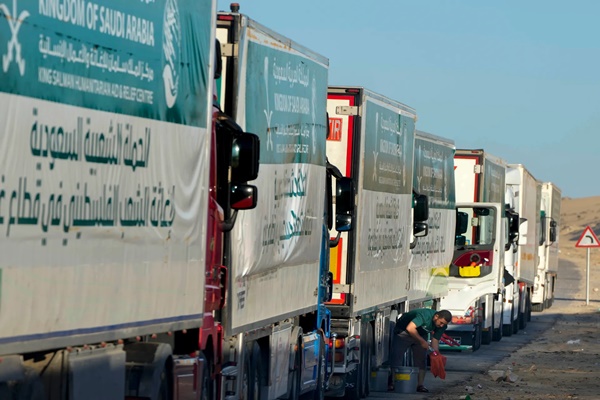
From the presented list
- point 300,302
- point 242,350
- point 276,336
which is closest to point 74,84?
point 242,350

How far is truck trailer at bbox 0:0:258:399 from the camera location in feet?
24.1

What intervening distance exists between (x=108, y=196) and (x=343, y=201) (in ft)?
28.1

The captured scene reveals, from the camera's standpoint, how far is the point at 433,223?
79.7 ft

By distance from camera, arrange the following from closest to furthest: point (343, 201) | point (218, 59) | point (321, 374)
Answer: point (218, 59) < point (321, 374) < point (343, 201)

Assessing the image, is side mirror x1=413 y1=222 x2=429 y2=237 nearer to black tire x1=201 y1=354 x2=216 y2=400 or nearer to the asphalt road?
the asphalt road

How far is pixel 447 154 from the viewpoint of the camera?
84.9 feet

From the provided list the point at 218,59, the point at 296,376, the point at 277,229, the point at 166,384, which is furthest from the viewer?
the point at 296,376

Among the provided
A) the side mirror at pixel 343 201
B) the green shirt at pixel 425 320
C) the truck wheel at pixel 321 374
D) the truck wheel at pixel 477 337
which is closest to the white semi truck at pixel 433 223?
the green shirt at pixel 425 320

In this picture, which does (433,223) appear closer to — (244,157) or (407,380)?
(407,380)

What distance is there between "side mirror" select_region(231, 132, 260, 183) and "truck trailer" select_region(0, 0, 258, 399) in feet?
0.03

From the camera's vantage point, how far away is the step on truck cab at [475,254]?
28047 millimetres

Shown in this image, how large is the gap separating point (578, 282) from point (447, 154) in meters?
41.2

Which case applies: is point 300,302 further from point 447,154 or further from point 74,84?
point 447,154

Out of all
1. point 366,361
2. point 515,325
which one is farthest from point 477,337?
point 366,361
